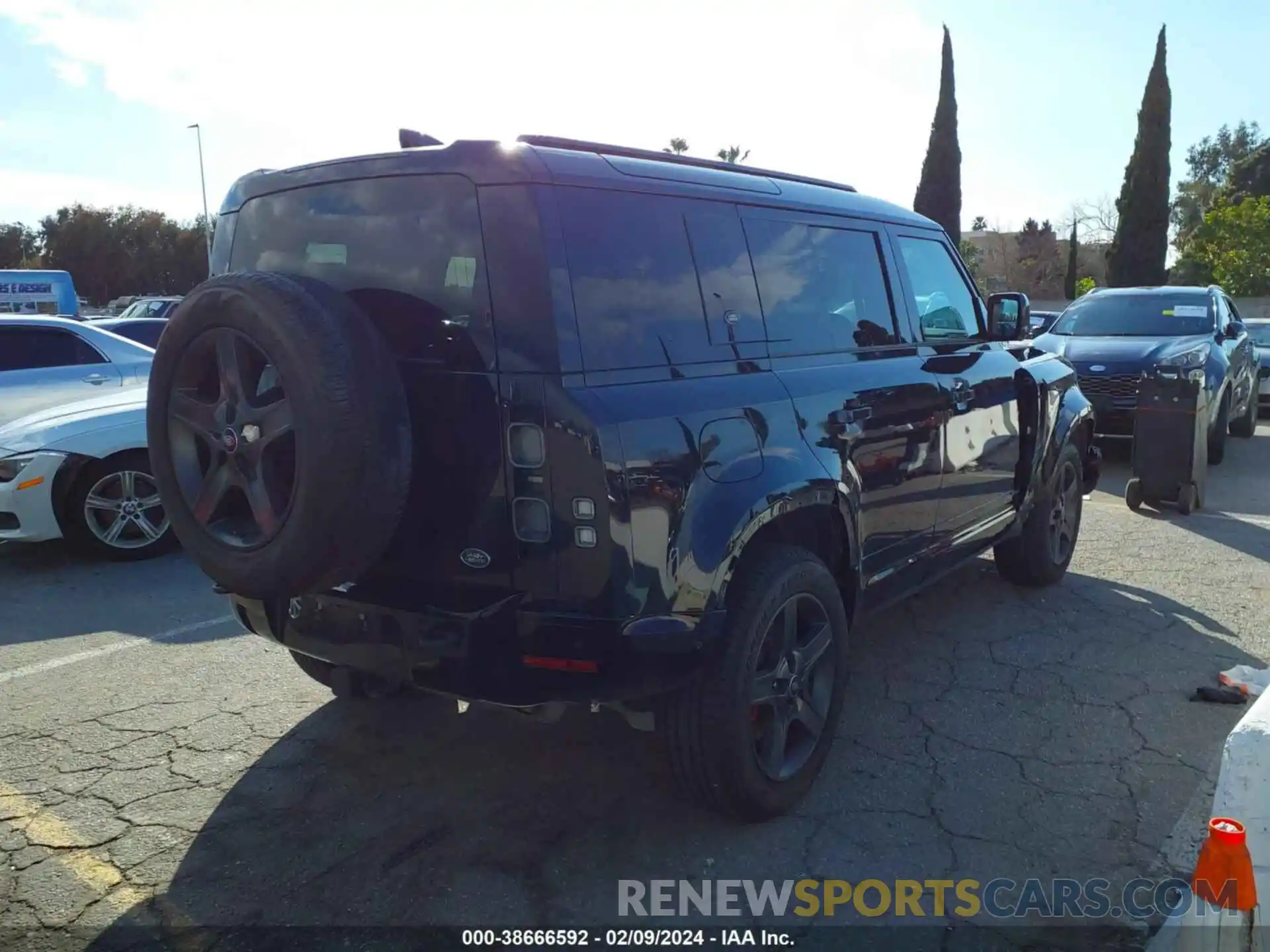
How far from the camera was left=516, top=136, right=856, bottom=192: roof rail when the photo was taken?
2916 millimetres

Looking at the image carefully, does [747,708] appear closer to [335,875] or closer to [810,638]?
[810,638]

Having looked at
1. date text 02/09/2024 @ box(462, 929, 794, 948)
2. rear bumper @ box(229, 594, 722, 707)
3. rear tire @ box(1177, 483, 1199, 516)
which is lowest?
date text 02/09/2024 @ box(462, 929, 794, 948)

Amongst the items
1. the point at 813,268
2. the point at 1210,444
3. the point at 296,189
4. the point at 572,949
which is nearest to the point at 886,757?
the point at 572,949

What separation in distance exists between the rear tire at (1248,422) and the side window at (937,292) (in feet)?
29.5

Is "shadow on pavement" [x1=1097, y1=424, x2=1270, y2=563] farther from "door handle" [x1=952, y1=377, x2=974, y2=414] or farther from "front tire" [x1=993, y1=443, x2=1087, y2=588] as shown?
"door handle" [x1=952, y1=377, x2=974, y2=414]

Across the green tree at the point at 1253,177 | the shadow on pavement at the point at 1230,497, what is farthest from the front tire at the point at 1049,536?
the green tree at the point at 1253,177

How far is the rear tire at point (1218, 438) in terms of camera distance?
1020 cm

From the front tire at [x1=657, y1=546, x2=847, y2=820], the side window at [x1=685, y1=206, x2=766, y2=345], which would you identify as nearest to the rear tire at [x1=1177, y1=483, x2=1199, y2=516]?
the front tire at [x1=657, y1=546, x2=847, y2=820]

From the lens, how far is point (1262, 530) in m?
7.21

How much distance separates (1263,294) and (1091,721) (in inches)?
1325

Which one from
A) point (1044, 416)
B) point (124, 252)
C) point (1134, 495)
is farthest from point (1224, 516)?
point (124, 252)

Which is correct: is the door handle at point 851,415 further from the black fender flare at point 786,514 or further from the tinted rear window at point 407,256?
the tinted rear window at point 407,256

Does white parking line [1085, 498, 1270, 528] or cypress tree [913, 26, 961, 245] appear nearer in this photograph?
white parking line [1085, 498, 1270, 528]

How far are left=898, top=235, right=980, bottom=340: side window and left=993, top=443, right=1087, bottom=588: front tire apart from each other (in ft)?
3.92
